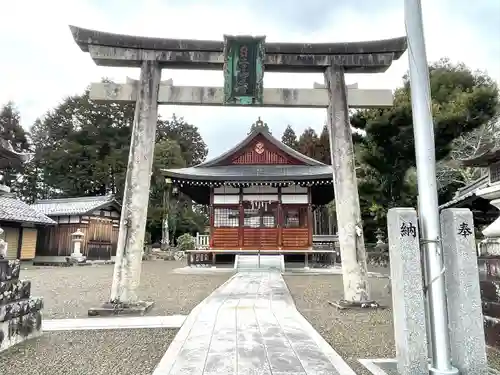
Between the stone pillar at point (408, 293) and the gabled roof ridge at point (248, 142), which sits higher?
the gabled roof ridge at point (248, 142)

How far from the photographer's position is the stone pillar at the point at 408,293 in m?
3.13

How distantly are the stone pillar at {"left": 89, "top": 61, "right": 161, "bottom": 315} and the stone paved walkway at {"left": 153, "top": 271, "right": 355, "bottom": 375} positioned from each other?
52.1 inches

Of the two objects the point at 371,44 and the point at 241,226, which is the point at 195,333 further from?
the point at 241,226

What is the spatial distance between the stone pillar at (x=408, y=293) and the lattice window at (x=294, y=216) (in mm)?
16630

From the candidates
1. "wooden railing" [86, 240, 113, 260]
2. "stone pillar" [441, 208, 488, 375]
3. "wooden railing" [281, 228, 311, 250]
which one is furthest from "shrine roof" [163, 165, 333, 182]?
"stone pillar" [441, 208, 488, 375]

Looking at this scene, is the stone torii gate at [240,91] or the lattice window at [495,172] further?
the stone torii gate at [240,91]

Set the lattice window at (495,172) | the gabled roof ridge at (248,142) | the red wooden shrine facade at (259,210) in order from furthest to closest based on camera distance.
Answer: the gabled roof ridge at (248,142), the red wooden shrine facade at (259,210), the lattice window at (495,172)

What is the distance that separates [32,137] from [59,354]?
41148mm

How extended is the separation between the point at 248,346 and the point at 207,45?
561 cm

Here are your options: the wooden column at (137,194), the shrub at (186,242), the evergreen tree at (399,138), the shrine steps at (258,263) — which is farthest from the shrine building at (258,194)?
the wooden column at (137,194)

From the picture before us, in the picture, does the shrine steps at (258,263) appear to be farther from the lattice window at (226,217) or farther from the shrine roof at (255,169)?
the shrine roof at (255,169)

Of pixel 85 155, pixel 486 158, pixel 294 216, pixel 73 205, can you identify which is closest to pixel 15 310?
pixel 486 158

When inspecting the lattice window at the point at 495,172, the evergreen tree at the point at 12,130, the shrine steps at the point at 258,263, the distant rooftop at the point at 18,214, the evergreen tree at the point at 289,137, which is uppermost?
the evergreen tree at the point at 289,137

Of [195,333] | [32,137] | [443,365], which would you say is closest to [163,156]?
[32,137]
